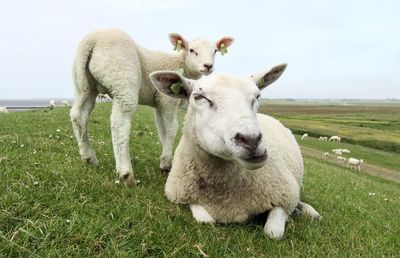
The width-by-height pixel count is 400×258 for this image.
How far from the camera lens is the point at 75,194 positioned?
541 cm

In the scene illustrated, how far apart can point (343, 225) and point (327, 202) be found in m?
1.97

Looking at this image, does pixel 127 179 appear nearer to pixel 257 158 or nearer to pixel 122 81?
pixel 122 81

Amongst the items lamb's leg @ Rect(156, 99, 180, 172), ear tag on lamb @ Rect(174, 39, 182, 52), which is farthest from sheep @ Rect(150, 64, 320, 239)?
ear tag on lamb @ Rect(174, 39, 182, 52)

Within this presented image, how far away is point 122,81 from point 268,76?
89.9 inches

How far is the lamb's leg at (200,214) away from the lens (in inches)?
215

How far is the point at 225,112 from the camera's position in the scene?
5.14m

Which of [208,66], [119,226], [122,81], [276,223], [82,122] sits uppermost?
[208,66]

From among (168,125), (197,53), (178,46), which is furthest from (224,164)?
(178,46)

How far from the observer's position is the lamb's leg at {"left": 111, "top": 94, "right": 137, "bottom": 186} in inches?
260

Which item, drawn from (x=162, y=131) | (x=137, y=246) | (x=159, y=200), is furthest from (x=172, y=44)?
(x=137, y=246)

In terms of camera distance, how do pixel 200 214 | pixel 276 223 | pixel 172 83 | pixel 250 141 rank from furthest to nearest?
pixel 172 83
pixel 200 214
pixel 276 223
pixel 250 141

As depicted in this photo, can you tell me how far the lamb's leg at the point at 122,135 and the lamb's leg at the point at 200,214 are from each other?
1.28 meters

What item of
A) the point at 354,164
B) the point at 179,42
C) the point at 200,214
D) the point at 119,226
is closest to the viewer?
the point at 119,226

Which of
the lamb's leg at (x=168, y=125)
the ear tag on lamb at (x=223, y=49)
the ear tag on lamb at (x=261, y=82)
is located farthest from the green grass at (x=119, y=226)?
the ear tag on lamb at (x=223, y=49)
